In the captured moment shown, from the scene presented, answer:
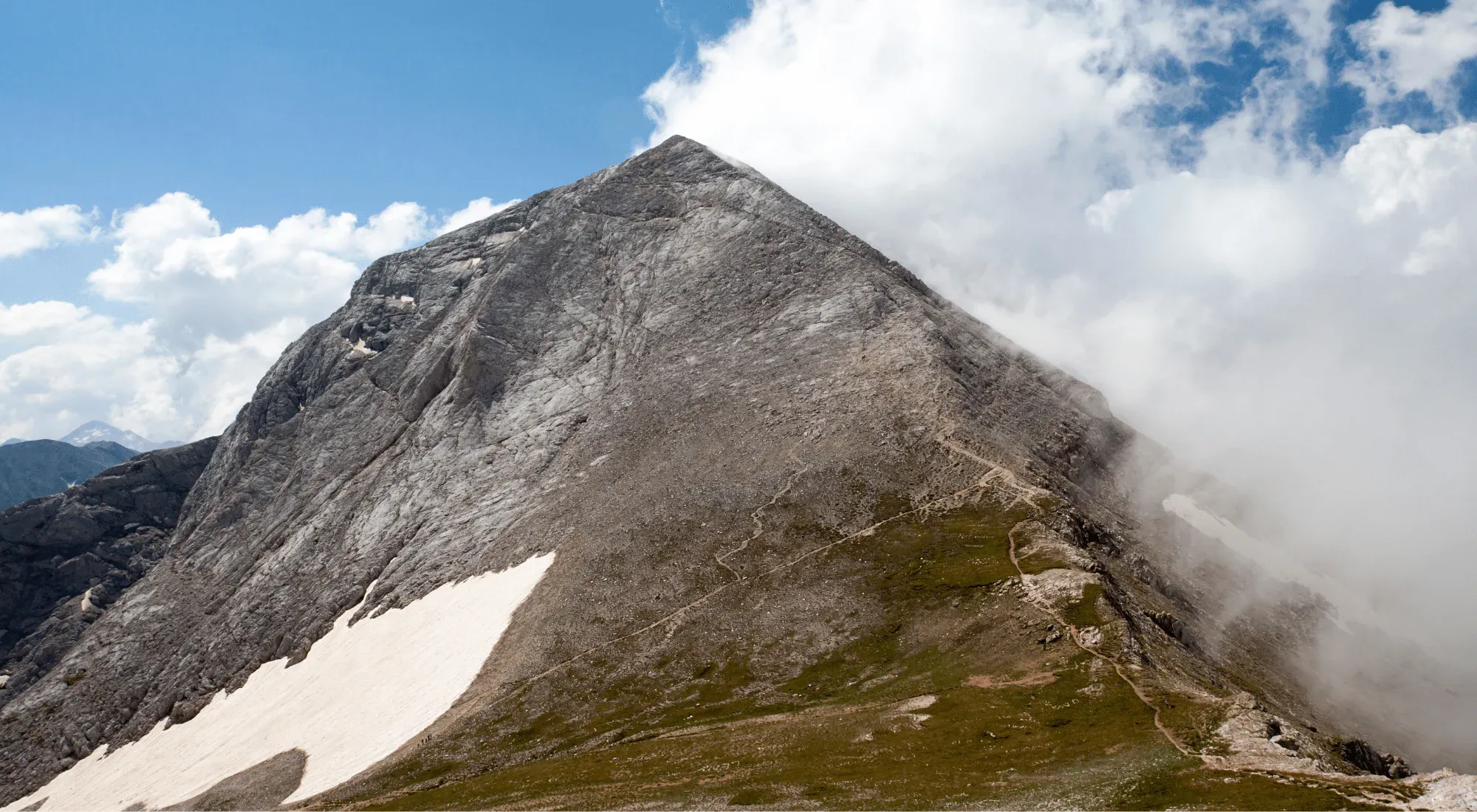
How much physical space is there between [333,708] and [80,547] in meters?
127

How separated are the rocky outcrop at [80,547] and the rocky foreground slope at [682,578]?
51.0 ft

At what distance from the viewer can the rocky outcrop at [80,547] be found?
561 feet

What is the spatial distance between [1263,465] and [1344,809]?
13114 centimetres

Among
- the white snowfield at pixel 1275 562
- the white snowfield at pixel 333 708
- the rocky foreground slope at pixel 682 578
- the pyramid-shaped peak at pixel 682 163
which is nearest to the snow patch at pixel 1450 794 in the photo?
the rocky foreground slope at pixel 682 578

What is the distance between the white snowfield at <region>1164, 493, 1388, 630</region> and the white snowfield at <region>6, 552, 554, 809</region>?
282 feet

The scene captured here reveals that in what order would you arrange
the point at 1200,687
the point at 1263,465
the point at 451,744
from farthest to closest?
the point at 1263,465 → the point at 451,744 → the point at 1200,687

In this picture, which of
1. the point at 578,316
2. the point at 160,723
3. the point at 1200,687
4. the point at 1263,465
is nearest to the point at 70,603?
the point at 160,723

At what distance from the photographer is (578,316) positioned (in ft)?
525

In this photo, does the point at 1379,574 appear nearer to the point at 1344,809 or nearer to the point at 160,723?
the point at 1344,809

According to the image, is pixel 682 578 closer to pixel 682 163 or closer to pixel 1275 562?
pixel 1275 562

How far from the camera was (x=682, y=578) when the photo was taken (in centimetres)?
9475

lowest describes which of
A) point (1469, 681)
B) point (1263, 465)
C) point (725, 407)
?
point (1469, 681)

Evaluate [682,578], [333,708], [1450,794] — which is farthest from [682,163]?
[1450,794]

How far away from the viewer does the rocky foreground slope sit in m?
58.0
